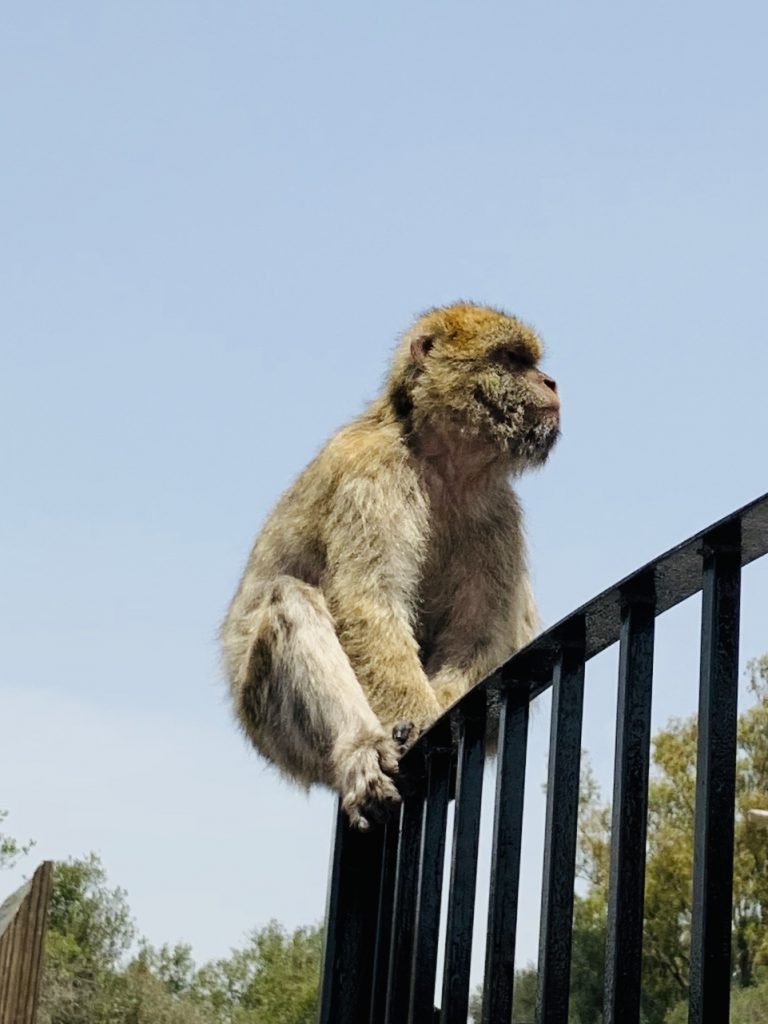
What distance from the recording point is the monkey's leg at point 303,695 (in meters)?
4.43

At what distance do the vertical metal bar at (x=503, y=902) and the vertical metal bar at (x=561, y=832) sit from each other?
5.0 inches

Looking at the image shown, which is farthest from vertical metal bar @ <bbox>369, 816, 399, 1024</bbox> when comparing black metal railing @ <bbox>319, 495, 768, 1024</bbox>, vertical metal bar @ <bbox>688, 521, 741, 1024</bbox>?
vertical metal bar @ <bbox>688, 521, 741, 1024</bbox>

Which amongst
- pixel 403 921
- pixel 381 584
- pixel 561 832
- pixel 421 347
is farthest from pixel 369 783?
pixel 421 347

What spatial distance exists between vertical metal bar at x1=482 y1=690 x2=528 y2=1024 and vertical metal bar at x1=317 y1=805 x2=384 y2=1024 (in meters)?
1.11

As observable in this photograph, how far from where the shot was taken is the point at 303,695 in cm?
470

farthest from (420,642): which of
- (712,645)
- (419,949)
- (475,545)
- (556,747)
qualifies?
(712,645)

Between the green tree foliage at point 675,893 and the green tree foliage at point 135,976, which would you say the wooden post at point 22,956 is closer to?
the green tree foliage at point 675,893

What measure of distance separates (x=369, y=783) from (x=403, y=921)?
126 cm

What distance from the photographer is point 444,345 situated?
636cm

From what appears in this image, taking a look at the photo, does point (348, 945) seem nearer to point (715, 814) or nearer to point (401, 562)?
point (715, 814)

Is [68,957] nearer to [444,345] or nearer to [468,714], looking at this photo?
[444,345]

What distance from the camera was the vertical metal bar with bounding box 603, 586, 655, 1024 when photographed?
5.13ft

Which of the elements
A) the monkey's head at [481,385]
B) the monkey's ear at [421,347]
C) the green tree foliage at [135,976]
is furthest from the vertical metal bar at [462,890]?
the green tree foliage at [135,976]

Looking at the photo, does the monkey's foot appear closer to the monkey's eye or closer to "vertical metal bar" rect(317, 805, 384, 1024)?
"vertical metal bar" rect(317, 805, 384, 1024)
